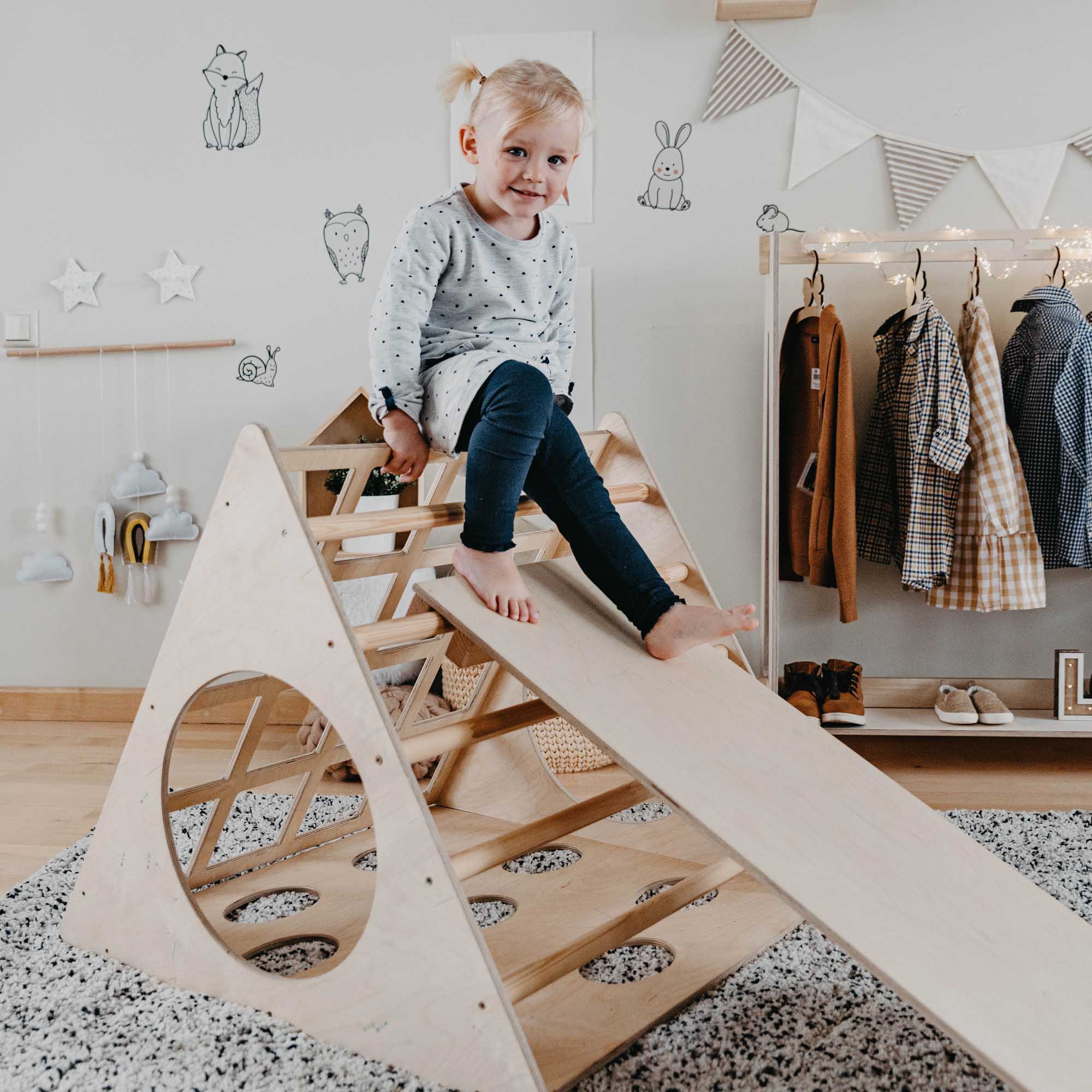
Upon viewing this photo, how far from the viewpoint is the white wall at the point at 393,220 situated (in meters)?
2.48

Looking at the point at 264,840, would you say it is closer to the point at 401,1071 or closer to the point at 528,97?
the point at 401,1071

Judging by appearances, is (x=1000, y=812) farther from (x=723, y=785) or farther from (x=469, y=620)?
(x=469, y=620)

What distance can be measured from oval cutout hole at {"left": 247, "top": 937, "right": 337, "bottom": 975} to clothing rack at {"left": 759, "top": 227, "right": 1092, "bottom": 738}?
118 centimetres

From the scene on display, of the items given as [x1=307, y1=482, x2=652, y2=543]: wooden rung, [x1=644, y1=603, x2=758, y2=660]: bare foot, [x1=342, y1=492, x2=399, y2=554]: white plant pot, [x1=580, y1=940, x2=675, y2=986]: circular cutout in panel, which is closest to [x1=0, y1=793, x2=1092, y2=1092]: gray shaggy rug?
[x1=580, y1=940, x2=675, y2=986]: circular cutout in panel

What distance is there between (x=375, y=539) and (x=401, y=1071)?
1449 millimetres

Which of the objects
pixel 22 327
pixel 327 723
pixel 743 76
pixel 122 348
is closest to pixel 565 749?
pixel 327 723

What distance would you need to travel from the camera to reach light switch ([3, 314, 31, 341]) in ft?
8.96

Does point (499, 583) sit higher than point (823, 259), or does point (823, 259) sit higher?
point (823, 259)

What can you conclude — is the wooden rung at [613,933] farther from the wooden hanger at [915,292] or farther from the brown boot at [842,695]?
the wooden hanger at [915,292]

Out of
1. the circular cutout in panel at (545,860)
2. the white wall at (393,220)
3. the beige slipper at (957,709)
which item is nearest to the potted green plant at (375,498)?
the white wall at (393,220)

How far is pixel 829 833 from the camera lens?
3.90ft

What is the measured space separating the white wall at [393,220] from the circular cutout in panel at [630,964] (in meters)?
1.25

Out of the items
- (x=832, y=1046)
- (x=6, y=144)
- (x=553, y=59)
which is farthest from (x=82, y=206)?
(x=832, y=1046)

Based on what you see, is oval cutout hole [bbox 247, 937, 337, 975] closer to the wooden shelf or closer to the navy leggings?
the navy leggings
